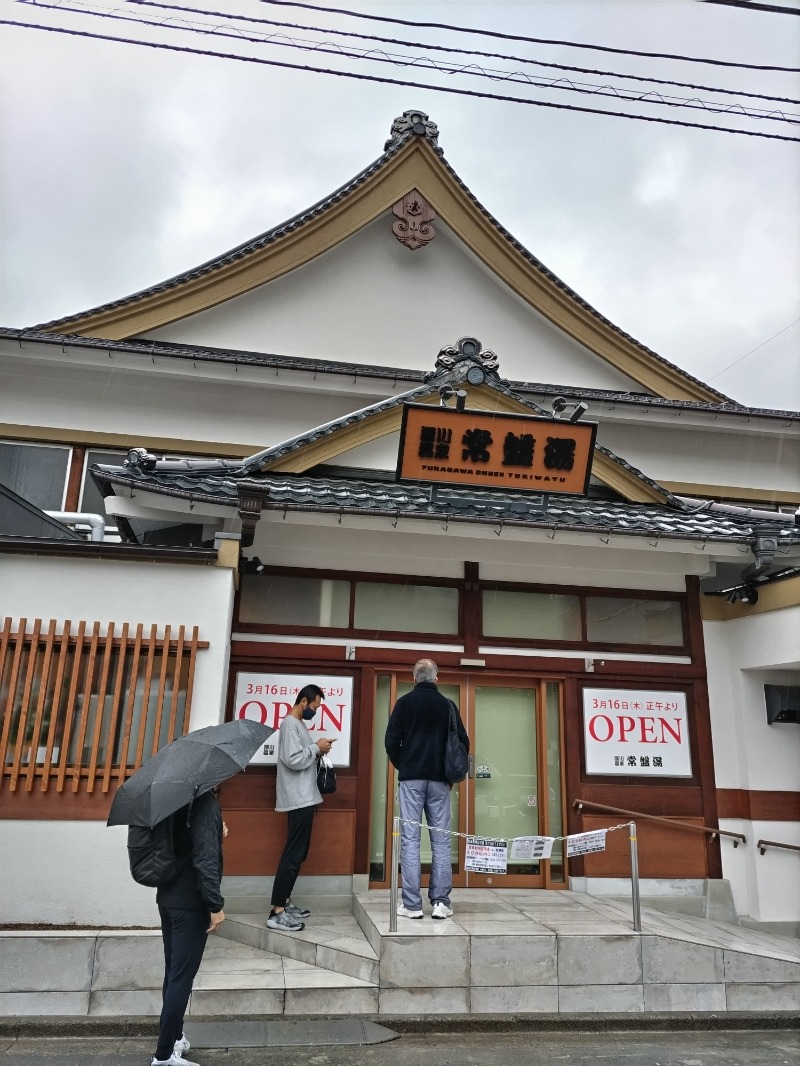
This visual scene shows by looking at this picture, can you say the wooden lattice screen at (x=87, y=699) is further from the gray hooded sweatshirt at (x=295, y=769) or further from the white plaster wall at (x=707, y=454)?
the white plaster wall at (x=707, y=454)

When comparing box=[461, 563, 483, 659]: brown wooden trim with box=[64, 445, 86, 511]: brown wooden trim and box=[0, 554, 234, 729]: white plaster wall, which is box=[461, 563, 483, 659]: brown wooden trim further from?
box=[64, 445, 86, 511]: brown wooden trim

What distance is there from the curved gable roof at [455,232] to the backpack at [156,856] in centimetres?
829

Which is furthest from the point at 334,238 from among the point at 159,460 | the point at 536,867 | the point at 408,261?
the point at 536,867

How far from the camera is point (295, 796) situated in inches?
265

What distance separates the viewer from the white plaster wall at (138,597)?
6363 mm

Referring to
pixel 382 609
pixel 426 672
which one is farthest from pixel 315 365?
pixel 426 672

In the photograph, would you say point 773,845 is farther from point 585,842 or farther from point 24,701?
point 24,701

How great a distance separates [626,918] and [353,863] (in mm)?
2533

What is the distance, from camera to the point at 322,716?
775cm

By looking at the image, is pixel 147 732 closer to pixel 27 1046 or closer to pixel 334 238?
pixel 27 1046

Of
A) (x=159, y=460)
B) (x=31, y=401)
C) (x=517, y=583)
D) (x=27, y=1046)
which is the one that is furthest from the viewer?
(x=31, y=401)

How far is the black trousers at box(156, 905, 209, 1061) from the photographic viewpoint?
4.36 m

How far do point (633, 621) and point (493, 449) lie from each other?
2.58 m

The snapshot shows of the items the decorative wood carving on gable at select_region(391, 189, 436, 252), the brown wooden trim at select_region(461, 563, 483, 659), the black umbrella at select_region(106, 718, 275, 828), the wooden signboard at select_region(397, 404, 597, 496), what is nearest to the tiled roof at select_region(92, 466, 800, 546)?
the wooden signboard at select_region(397, 404, 597, 496)
